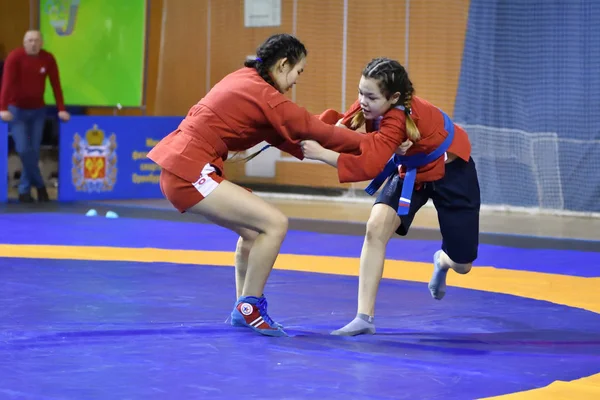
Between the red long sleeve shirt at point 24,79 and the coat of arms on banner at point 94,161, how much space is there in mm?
630

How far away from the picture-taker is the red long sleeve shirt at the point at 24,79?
10.5m

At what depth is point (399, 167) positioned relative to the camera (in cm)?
486

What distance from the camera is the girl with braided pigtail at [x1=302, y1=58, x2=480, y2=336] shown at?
4.54 metres

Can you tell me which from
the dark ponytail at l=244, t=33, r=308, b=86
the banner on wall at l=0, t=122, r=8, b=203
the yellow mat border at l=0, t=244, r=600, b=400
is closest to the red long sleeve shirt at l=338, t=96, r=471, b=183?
the dark ponytail at l=244, t=33, r=308, b=86

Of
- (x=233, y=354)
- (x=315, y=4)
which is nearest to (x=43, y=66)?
(x=315, y=4)

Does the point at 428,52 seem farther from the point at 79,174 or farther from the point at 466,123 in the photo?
the point at 79,174

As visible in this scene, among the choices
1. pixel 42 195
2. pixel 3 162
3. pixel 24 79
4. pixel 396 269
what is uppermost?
pixel 24 79

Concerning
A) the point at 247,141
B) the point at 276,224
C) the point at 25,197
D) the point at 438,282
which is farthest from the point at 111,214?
the point at 276,224

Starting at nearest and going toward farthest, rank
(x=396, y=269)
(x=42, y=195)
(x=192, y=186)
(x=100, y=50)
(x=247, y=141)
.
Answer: (x=192, y=186), (x=247, y=141), (x=396, y=269), (x=42, y=195), (x=100, y=50)

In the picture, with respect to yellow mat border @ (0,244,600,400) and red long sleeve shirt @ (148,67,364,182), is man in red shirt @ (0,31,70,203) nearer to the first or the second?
yellow mat border @ (0,244,600,400)

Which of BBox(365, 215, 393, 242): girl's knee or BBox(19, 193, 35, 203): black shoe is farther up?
BBox(365, 215, 393, 242): girl's knee

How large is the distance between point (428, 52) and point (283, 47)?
283 inches

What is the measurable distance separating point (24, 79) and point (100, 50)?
2.46 meters

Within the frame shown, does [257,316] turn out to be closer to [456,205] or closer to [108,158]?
[456,205]
